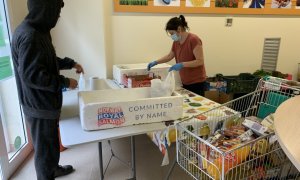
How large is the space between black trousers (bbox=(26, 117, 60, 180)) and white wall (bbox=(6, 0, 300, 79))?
4.16 feet

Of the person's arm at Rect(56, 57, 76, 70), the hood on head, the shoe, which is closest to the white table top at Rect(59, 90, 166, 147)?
the person's arm at Rect(56, 57, 76, 70)

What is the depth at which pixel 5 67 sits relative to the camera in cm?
225

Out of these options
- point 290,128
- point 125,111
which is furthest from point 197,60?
point 290,128

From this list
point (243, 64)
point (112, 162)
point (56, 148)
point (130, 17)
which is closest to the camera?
point (56, 148)

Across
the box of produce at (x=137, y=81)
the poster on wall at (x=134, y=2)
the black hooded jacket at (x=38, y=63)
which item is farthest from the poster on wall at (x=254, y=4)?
the black hooded jacket at (x=38, y=63)

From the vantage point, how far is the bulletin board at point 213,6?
9.16 ft

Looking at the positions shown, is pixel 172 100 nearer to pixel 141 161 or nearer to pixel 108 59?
pixel 141 161

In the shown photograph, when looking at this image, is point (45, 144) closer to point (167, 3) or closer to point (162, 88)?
point (162, 88)

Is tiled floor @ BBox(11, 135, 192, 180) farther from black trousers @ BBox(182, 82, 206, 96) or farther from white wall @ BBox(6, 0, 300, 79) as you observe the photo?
white wall @ BBox(6, 0, 300, 79)

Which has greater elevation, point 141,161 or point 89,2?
point 89,2

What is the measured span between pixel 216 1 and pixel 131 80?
5.63 feet

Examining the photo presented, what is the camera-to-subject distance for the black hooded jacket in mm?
1475

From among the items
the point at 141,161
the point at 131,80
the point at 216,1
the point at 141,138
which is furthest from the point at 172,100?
the point at 216,1

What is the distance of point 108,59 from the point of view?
2.87m
